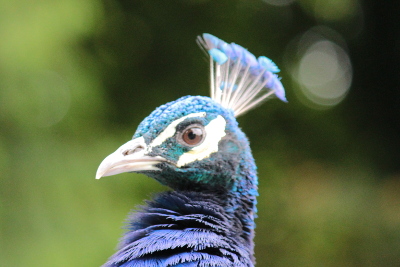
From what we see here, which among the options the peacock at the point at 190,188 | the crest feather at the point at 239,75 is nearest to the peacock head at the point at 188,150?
the peacock at the point at 190,188

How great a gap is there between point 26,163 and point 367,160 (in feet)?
7.67

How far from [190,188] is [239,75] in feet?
1.74

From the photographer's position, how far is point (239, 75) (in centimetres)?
171

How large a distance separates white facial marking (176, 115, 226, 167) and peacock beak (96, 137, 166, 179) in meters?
0.07

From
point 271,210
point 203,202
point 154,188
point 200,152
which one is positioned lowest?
point 203,202

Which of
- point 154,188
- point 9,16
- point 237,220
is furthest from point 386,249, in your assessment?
point 9,16

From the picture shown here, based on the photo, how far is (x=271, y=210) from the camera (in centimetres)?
327

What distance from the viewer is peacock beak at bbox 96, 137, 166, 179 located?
1.25 metres

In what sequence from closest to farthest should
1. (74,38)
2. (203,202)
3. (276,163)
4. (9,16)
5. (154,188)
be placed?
(203,202) → (9,16) → (74,38) → (154,188) → (276,163)

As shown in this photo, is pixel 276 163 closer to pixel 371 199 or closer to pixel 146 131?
pixel 371 199

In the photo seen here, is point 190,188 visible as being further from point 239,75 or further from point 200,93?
point 200,93


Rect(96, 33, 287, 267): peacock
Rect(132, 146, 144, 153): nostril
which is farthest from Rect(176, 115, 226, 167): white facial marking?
Rect(132, 146, 144, 153): nostril

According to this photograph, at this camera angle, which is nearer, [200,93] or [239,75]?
[239,75]

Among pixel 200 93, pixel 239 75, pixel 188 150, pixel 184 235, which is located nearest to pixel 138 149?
pixel 188 150
